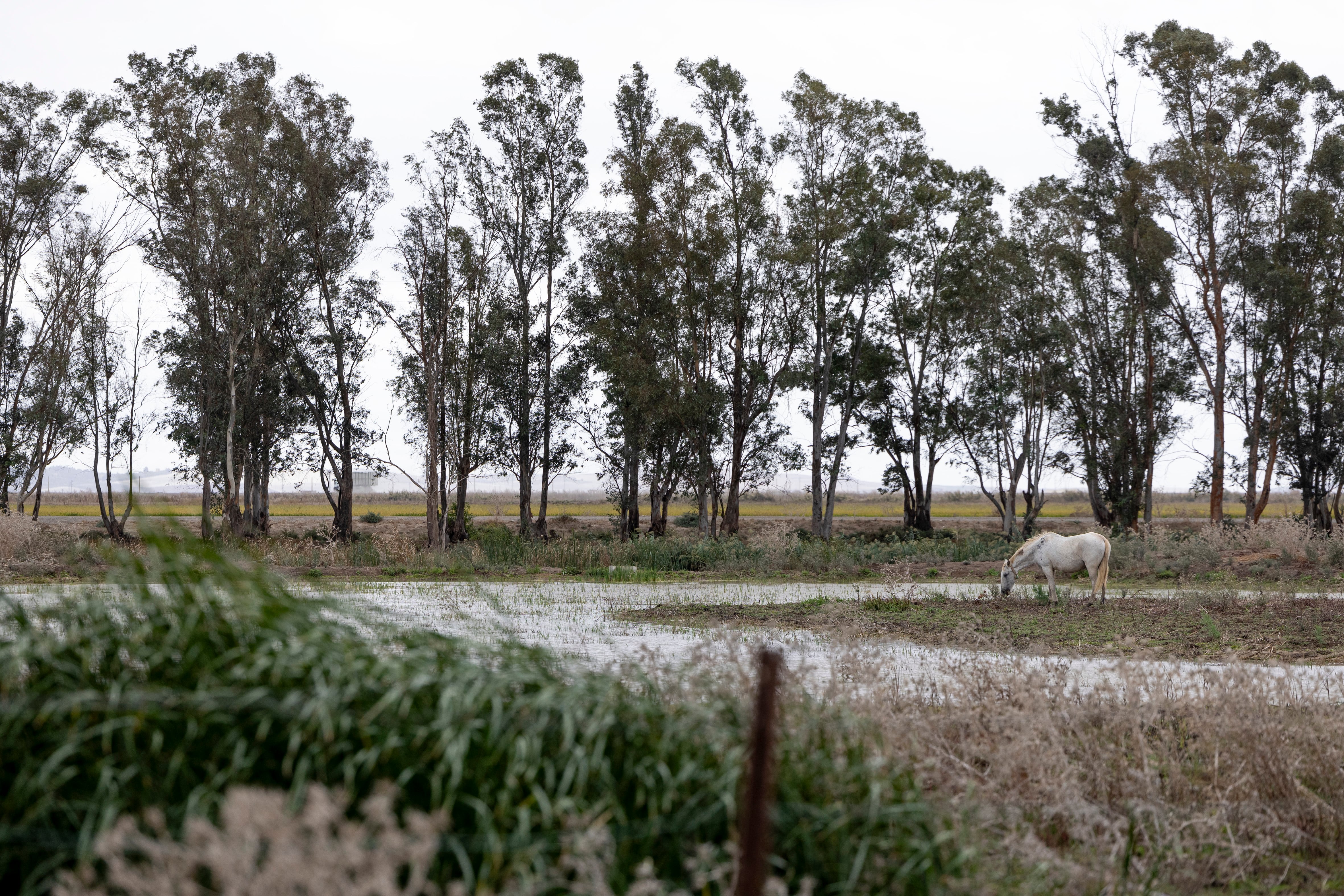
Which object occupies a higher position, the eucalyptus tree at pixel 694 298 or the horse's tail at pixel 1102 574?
the eucalyptus tree at pixel 694 298

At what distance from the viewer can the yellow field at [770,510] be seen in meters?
72.1

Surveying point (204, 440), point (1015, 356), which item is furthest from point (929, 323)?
point (204, 440)

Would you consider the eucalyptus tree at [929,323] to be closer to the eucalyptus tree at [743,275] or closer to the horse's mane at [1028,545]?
the eucalyptus tree at [743,275]

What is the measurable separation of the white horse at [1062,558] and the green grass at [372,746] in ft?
42.1

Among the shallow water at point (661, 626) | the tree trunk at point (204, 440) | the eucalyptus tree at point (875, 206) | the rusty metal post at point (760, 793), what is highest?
the eucalyptus tree at point (875, 206)

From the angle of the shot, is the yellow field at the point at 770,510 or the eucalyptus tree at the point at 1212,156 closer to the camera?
the eucalyptus tree at the point at 1212,156

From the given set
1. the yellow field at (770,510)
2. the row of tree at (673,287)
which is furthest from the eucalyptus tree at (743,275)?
the yellow field at (770,510)

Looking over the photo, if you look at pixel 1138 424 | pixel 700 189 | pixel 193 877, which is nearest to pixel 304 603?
pixel 193 877

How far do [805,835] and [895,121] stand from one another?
41038mm

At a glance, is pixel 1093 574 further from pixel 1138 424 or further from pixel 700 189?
pixel 1138 424

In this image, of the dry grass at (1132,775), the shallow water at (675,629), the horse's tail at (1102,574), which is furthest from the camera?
the horse's tail at (1102,574)

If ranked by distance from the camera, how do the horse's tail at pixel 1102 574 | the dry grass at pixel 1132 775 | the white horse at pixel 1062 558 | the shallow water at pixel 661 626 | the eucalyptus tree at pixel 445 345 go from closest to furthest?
the dry grass at pixel 1132 775 < the shallow water at pixel 661 626 < the horse's tail at pixel 1102 574 < the white horse at pixel 1062 558 < the eucalyptus tree at pixel 445 345

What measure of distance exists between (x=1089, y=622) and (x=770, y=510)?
83.0 metres

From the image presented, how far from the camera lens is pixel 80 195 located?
40594 mm
